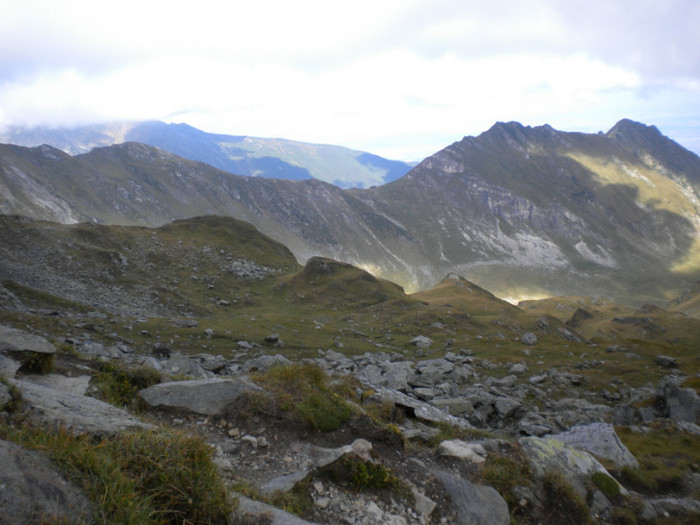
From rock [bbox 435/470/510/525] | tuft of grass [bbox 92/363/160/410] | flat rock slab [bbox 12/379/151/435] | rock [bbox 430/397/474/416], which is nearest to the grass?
rock [bbox 430/397/474/416]

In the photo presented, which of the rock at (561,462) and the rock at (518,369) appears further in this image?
the rock at (518,369)

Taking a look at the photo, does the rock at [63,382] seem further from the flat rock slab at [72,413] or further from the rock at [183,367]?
the rock at [183,367]

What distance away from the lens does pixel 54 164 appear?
194 m

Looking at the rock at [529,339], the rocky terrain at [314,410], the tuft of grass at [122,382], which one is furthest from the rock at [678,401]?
the tuft of grass at [122,382]

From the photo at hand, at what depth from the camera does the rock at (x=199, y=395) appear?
968 cm

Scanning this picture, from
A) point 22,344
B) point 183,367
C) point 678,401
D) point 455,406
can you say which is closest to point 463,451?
point 455,406

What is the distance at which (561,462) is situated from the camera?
11070mm

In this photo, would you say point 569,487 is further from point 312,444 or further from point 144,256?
point 144,256

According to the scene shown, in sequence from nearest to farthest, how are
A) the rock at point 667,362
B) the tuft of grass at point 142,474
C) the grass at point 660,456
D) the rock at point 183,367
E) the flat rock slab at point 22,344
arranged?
the tuft of grass at point 142,474
the flat rock slab at point 22,344
the grass at point 660,456
the rock at point 183,367
the rock at point 667,362

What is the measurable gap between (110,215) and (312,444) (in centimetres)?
21562

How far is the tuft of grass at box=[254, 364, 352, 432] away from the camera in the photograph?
9.73m

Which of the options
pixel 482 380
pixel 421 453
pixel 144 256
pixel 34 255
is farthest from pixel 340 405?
pixel 144 256

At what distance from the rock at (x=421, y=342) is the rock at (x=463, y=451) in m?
32.3

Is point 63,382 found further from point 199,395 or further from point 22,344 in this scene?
point 199,395
